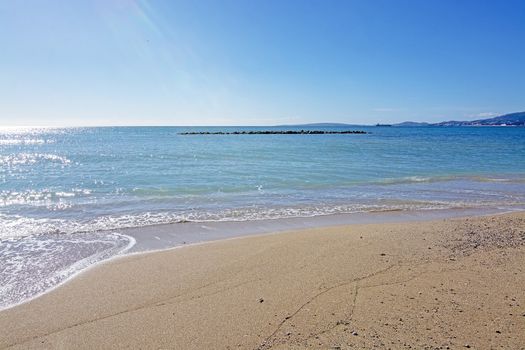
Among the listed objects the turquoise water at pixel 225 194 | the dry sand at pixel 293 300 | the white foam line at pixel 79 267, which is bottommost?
the turquoise water at pixel 225 194

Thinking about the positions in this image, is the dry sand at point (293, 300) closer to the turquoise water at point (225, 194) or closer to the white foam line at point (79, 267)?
the white foam line at point (79, 267)

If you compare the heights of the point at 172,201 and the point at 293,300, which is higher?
the point at 293,300

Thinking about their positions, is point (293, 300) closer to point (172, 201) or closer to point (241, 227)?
point (241, 227)

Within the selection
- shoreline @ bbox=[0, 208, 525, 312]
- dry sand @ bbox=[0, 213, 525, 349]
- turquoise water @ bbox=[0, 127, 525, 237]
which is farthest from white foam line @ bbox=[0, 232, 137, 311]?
turquoise water @ bbox=[0, 127, 525, 237]

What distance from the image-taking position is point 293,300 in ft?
16.4

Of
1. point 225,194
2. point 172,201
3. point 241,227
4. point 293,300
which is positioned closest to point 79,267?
point 293,300

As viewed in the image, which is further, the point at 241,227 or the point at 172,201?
the point at 172,201

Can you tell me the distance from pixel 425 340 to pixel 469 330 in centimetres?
62

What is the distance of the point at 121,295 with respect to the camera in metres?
5.40

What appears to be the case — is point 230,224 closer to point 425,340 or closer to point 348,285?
point 348,285

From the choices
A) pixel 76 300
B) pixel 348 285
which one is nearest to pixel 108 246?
pixel 76 300

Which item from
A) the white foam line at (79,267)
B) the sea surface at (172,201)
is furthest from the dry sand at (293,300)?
the sea surface at (172,201)

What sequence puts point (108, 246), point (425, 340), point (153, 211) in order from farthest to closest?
1. point (153, 211)
2. point (108, 246)
3. point (425, 340)

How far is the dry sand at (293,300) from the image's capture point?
412 centimetres
